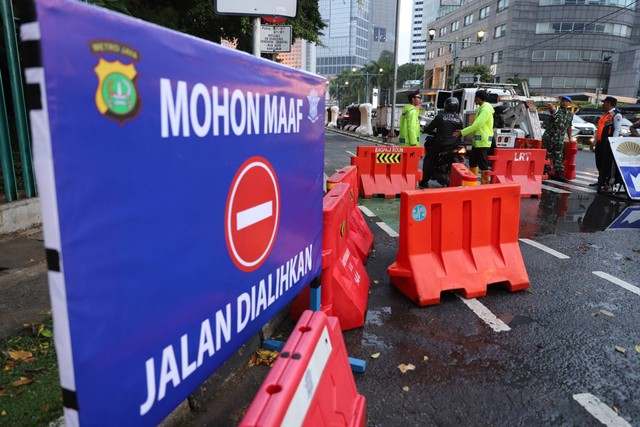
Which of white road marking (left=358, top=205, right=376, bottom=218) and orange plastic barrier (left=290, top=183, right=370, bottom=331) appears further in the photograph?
white road marking (left=358, top=205, right=376, bottom=218)

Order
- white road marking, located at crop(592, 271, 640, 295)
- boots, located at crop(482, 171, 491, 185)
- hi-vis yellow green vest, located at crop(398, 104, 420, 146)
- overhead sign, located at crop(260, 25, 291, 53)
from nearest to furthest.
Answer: white road marking, located at crop(592, 271, 640, 295)
overhead sign, located at crop(260, 25, 291, 53)
boots, located at crop(482, 171, 491, 185)
hi-vis yellow green vest, located at crop(398, 104, 420, 146)

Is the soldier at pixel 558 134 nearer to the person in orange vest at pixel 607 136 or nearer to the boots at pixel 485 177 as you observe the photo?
the person in orange vest at pixel 607 136

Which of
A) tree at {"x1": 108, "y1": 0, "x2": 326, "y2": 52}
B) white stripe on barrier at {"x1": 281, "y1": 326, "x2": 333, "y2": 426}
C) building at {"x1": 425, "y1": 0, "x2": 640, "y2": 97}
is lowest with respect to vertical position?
white stripe on barrier at {"x1": 281, "y1": 326, "x2": 333, "y2": 426}

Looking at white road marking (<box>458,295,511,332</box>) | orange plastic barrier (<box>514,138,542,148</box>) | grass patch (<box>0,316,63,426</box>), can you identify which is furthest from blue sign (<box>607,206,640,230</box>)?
grass patch (<box>0,316,63,426</box>)

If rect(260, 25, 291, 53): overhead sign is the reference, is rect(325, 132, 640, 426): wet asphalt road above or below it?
below

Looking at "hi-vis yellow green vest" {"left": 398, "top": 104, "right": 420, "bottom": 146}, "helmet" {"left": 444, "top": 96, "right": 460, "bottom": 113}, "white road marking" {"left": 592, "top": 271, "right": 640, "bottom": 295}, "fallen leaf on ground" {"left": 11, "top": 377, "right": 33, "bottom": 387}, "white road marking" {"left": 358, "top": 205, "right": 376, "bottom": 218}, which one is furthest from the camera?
"hi-vis yellow green vest" {"left": 398, "top": 104, "right": 420, "bottom": 146}

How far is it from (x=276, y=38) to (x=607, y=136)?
8080mm

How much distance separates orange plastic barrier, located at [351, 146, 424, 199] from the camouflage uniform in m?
4.78

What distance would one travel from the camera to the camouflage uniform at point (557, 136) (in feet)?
39.4

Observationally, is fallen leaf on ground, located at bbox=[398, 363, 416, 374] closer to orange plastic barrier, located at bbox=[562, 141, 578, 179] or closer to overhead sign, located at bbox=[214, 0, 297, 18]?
overhead sign, located at bbox=[214, 0, 297, 18]

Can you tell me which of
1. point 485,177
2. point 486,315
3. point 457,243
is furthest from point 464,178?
point 485,177

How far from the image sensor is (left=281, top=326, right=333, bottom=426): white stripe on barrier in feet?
5.07

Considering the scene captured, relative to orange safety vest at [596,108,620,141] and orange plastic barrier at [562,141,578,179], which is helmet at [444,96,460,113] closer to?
orange safety vest at [596,108,620,141]

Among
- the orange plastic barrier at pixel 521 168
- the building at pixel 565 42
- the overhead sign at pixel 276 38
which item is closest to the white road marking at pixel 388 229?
the overhead sign at pixel 276 38
